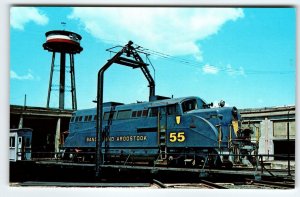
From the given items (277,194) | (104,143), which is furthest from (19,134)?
(277,194)

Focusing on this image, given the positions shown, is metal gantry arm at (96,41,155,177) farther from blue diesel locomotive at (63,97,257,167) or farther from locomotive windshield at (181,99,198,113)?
locomotive windshield at (181,99,198,113)

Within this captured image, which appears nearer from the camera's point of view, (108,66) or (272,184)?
(272,184)

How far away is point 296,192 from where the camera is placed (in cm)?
939

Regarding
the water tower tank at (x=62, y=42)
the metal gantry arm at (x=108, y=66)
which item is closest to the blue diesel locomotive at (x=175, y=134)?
the metal gantry arm at (x=108, y=66)

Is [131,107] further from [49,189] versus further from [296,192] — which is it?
[296,192]

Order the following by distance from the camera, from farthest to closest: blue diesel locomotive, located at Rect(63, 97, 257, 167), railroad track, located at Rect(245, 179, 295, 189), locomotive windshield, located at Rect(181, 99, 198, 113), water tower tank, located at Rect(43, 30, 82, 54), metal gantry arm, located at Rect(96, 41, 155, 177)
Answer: locomotive windshield, located at Rect(181, 99, 198, 113) → water tower tank, located at Rect(43, 30, 82, 54) → blue diesel locomotive, located at Rect(63, 97, 257, 167) → metal gantry arm, located at Rect(96, 41, 155, 177) → railroad track, located at Rect(245, 179, 295, 189)

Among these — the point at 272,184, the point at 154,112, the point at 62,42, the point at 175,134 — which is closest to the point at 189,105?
the point at 175,134

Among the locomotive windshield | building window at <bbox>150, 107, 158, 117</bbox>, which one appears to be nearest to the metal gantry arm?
building window at <bbox>150, 107, 158, 117</bbox>

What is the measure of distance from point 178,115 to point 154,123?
41.9 inches

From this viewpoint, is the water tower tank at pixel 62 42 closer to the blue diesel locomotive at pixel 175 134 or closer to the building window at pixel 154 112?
the blue diesel locomotive at pixel 175 134

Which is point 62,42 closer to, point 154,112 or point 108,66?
point 108,66

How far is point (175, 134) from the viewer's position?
43.6 feet

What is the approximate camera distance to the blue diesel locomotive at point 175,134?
1251cm

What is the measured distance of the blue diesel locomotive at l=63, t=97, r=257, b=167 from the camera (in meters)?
12.5
